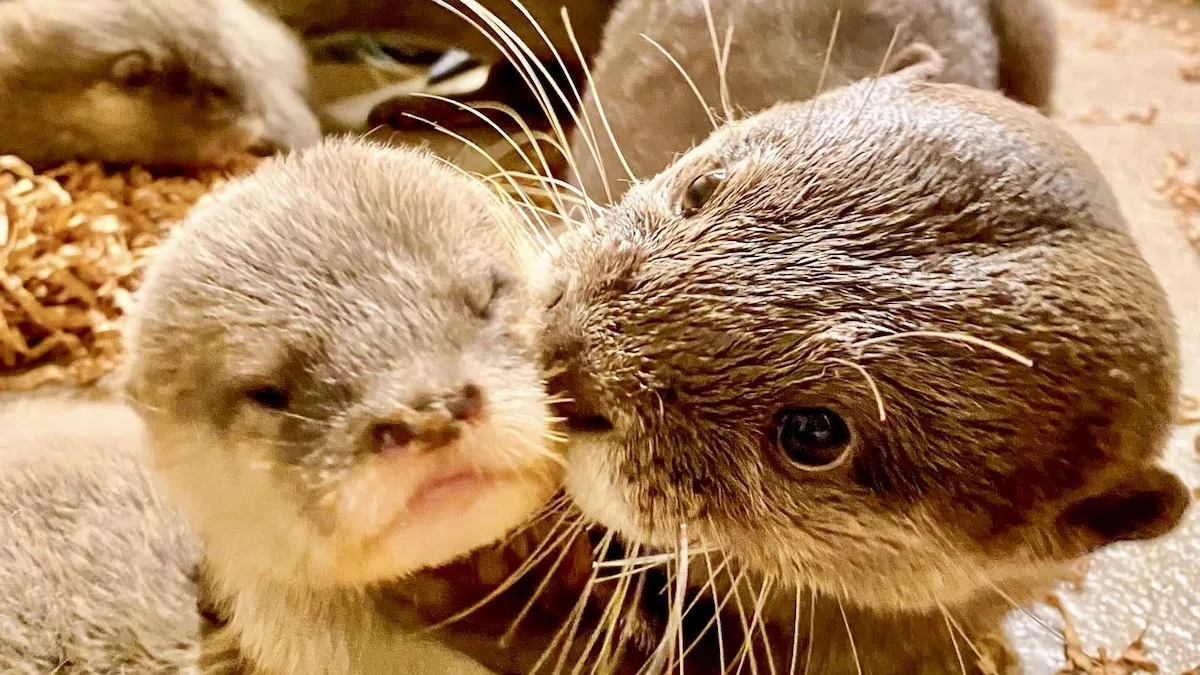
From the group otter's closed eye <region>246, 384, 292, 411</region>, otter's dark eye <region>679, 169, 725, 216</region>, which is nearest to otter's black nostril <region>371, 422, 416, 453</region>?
otter's closed eye <region>246, 384, 292, 411</region>

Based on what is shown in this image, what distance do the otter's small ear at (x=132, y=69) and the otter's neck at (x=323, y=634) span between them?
48.7 inches

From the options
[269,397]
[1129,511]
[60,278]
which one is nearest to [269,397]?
[269,397]

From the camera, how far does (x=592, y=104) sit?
73.0 inches

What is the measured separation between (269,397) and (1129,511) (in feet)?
2.56

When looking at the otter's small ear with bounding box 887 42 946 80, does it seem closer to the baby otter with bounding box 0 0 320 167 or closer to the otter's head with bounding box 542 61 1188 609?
the otter's head with bounding box 542 61 1188 609

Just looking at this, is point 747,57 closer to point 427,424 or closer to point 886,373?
point 886,373

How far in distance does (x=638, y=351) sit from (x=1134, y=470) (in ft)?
1.46

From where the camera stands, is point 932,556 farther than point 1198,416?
No

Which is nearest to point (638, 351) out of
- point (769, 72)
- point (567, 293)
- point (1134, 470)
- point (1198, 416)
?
point (567, 293)

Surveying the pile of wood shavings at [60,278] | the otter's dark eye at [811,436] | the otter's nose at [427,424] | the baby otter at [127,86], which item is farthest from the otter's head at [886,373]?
the baby otter at [127,86]

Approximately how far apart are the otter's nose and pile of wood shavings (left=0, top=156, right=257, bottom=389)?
35.9 inches

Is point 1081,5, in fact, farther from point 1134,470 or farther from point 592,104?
point 1134,470

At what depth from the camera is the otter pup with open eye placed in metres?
0.90

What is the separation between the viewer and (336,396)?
914mm
